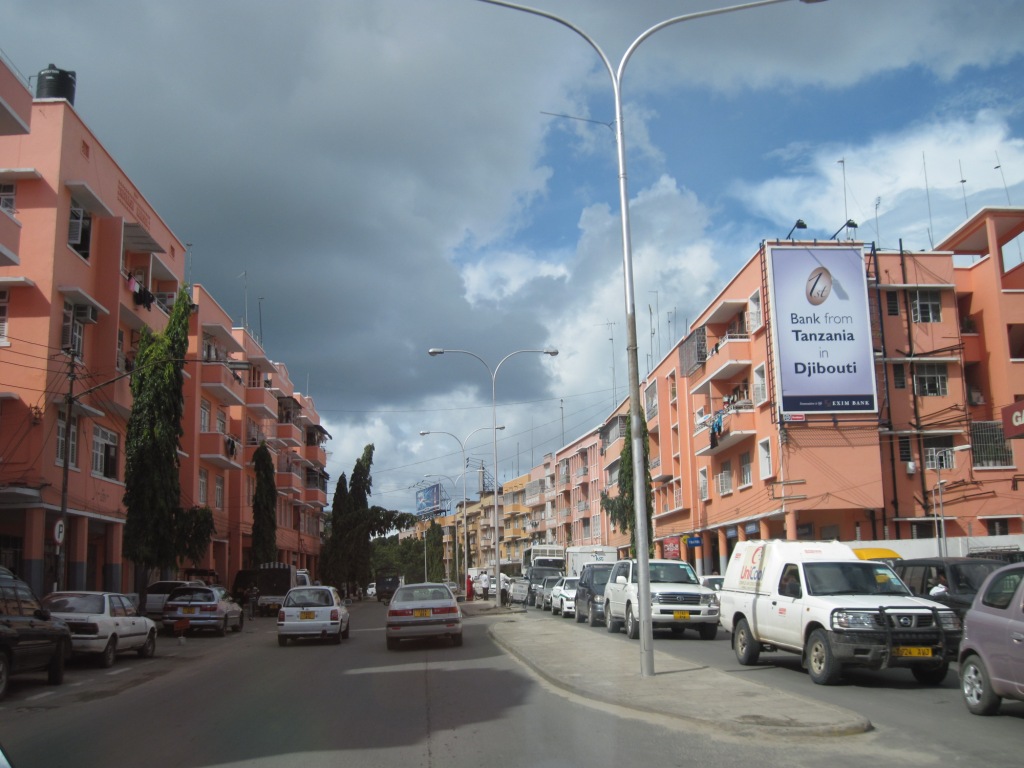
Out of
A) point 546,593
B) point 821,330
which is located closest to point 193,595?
point 546,593

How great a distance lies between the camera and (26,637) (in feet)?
45.7

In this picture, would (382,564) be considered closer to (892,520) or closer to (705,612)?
(892,520)

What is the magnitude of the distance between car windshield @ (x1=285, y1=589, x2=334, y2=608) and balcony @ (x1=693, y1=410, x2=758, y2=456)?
21968mm

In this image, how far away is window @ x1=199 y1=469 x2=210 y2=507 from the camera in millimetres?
47938

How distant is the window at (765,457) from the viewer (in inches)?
1553

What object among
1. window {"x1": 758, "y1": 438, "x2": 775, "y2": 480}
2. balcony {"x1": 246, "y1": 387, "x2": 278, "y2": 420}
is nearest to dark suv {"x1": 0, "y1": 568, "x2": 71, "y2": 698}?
window {"x1": 758, "y1": 438, "x2": 775, "y2": 480}

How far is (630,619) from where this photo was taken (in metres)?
22.2

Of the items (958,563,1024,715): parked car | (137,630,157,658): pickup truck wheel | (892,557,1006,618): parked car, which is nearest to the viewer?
(958,563,1024,715): parked car

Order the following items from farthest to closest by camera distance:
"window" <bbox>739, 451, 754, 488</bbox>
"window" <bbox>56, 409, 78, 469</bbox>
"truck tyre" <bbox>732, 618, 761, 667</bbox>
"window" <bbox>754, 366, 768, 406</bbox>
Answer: "window" <bbox>739, 451, 754, 488</bbox> < "window" <bbox>754, 366, 768, 406</bbox> < "window" <bbox>56, 409, 78, 469</bbox> < "truck tyre" <bbox>732, 618, 761, 667</bbox>

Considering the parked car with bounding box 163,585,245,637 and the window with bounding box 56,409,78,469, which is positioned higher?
the window with bounding box 56,409,78,469

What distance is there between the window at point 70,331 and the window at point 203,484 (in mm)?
17942

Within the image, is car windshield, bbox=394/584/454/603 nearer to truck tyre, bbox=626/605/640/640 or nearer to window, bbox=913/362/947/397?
truck tyre, bbox=626/605/640/640

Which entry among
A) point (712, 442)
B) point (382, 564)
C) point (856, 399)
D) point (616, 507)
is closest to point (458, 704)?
point (856, 399)

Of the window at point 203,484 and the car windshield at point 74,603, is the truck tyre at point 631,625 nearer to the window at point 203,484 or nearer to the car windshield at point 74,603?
the car windshield at point 74,603
